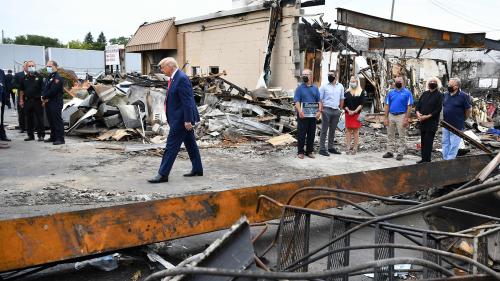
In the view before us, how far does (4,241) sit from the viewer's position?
335cm

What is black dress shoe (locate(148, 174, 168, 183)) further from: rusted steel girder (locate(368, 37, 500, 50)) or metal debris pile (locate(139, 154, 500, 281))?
rusted steel girder (locate(368, 37, 500, 50))

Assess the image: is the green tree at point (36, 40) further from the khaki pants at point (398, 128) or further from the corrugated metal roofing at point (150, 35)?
the khaki pants at point (398, 128)

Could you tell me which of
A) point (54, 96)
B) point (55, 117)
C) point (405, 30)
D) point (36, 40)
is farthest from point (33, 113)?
point (36, 40)

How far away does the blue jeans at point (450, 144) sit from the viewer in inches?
350

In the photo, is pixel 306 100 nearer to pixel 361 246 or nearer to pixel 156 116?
pixel 156 116

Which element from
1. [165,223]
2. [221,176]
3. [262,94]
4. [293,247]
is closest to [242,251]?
[293,247]

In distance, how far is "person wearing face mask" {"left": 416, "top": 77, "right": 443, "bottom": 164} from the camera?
8766mm

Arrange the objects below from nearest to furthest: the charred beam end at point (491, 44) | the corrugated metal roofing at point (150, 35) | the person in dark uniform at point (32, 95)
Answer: the person in dark uniform at point (32, 95) → the charred beam end at point (491, 44) → the corrugated metal roofing at point (150, 35)

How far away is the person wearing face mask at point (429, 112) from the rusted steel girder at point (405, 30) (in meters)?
5.81

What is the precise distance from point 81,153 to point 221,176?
12.0ft

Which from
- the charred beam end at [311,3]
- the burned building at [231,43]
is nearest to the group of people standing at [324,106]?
the burned building at [231,43]

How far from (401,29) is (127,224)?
13939 millimetres

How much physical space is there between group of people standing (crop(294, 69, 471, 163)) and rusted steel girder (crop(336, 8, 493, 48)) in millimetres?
4677

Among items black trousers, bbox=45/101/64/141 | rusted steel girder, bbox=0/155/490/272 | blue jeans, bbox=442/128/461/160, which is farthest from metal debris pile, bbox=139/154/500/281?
black trousers, bbox=45/101/64/141
